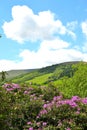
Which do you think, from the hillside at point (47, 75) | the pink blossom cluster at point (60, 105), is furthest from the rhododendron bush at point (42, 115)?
the hillside at point (47, 75)

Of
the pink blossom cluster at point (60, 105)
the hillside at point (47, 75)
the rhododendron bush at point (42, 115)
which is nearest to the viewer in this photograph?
the rhododendron bush at point (42, 115)

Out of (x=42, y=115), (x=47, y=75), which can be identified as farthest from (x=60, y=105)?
(x=47, y=75)

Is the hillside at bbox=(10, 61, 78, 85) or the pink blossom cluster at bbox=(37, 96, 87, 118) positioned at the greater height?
the hillside at bbox=(10, 61, 78, 85)

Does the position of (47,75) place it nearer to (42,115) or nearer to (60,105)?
(60,105)

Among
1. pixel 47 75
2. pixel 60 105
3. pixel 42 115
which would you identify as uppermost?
pixel 47 75

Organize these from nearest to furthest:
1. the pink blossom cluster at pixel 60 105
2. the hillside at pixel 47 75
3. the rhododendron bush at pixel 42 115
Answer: the rhododendron bush at pixel 42 115 < the pink blossom cluster at pixel 60 105 < the hillside at pixel 47 75

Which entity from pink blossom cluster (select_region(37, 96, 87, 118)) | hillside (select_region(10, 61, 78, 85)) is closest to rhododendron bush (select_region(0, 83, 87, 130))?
pink blossom cluster (select_region(37, 96, 87, 118))

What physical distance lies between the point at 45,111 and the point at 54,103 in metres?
0.91

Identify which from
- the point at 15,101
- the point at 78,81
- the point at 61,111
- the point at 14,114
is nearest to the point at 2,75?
the point at 14,114

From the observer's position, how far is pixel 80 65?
23094 mm

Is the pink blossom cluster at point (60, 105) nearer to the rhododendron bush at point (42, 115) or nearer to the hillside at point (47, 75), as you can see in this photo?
the rhododendron bush at point (42, 115)

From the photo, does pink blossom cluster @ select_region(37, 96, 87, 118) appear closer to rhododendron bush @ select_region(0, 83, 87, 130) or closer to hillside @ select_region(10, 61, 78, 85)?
rhododendron bush @ select_region(0, 83, 87, 130)

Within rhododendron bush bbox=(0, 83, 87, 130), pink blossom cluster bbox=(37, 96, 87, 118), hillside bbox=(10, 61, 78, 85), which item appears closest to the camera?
rhododendron bush bbox=(0, 83, 87, 130)

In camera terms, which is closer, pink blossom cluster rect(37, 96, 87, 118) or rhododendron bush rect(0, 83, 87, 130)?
rhododendron bush rect(0, 83, 87, 130)
